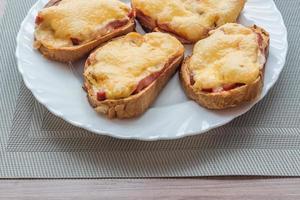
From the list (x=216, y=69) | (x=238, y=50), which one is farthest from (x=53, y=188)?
(x=238, y=50)

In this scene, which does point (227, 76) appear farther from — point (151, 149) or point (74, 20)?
point (74, 20)

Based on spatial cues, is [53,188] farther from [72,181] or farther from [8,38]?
[8,38]

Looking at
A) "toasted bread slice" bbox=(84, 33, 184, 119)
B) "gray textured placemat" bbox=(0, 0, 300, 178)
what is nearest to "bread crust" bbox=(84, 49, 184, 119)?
"toasted bread slice" bbox=(84, 33, 184, 119)

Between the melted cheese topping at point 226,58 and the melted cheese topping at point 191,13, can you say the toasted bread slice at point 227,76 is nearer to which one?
the melted cheese topping at point 226,58

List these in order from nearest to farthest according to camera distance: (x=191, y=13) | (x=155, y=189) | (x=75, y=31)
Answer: (x=155, y=189) → (x=75, y=31) → (x=191, y=13)

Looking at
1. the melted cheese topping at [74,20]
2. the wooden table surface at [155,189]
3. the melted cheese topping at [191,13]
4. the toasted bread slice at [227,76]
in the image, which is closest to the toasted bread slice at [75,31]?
the melted cheese topping at [74,20]

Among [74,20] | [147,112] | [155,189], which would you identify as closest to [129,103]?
[147,112]

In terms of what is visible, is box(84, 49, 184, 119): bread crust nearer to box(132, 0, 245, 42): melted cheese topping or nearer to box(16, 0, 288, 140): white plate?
box(16, 0, 288, 140): white plate
